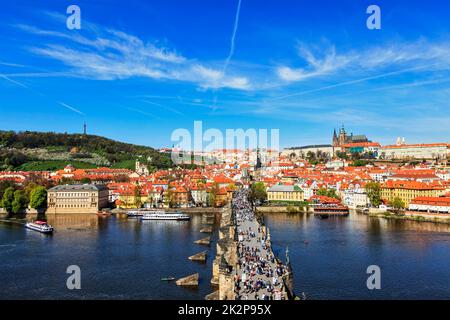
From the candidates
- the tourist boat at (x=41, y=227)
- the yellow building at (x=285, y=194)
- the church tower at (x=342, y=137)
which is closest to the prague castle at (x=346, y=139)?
the church tower at (x=342, y=137)

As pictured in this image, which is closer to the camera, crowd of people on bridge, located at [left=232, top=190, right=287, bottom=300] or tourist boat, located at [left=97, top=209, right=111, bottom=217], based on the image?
crowd of people on bridge, located at [left=232, top=190, right=287, bottom=300]

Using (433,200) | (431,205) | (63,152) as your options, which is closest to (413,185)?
(433,200)

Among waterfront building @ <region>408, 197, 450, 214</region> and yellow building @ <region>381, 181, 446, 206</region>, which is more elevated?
yellow building @ <region>381, 181, 446, 206</region>

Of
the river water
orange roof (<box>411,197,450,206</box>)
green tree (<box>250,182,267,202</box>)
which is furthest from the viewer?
green tree (<box>250,182,267,202</box>)

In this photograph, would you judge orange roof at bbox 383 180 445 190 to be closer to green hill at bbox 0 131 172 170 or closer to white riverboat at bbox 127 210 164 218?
white riverboat at bbox 127 210 164 218

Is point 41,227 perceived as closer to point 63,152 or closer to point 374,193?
point 374,193

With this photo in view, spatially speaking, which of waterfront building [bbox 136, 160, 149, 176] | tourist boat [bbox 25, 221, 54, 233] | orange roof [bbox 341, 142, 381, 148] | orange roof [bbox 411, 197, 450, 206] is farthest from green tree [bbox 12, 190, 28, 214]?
orange roof [bbox 341, 142, 381, 148]

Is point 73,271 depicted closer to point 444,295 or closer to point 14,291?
point 14,291
